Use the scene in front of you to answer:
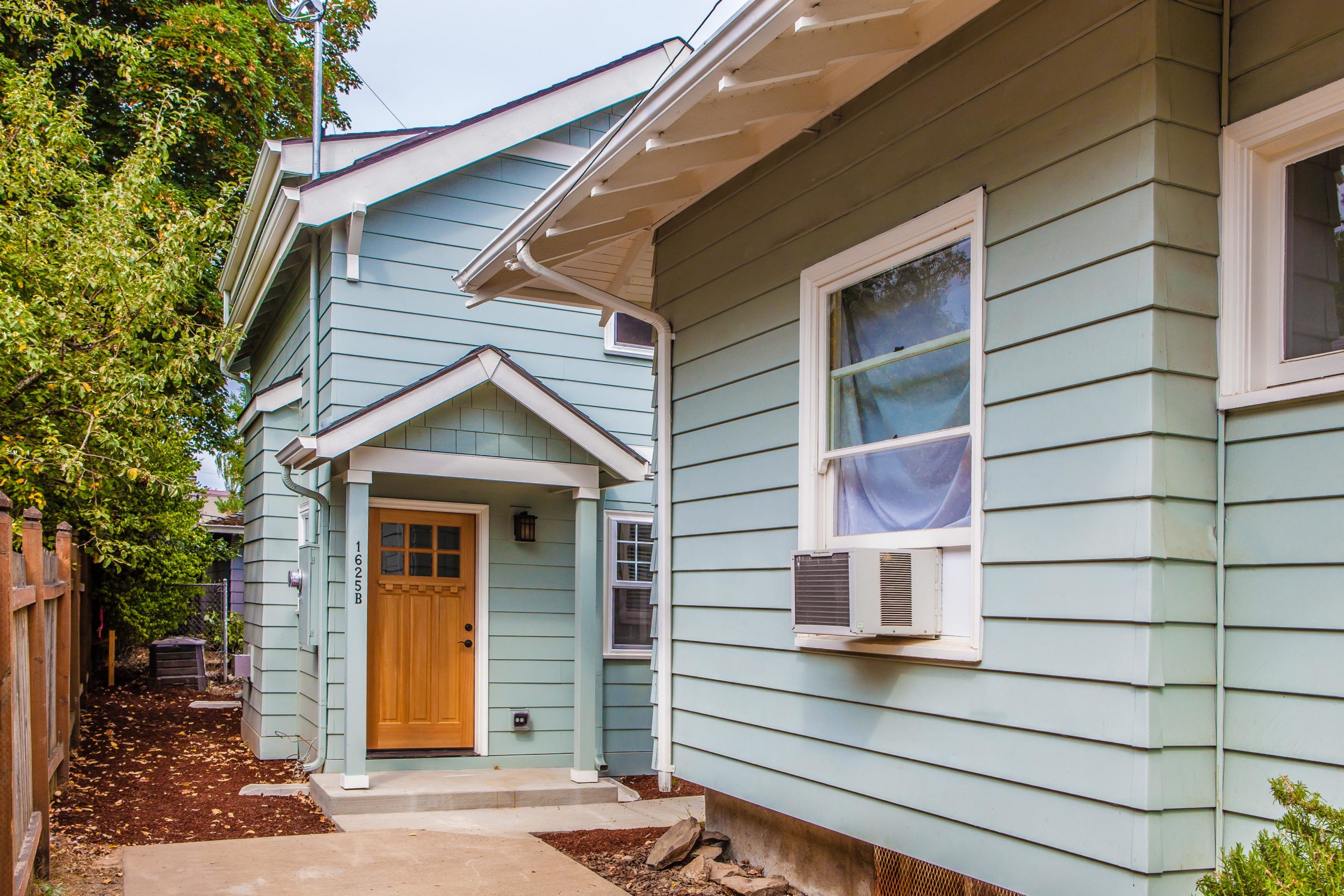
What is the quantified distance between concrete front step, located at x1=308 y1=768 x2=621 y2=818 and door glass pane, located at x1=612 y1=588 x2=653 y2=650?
136cm

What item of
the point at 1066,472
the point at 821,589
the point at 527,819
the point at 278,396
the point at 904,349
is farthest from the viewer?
the point at 278,396

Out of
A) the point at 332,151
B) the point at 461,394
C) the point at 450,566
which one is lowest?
the point at 450,566

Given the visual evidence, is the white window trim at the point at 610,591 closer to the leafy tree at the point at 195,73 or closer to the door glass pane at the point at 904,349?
the door glass pane at the point at 904,349

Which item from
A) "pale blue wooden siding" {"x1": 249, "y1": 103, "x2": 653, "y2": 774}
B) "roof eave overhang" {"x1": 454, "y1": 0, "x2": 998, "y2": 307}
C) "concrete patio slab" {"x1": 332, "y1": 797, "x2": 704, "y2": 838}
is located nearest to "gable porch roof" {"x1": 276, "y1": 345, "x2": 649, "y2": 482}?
A: "pale blue wooden siding" {"x1": 249, "y1": 103, "x2": 653, "y2": 774}

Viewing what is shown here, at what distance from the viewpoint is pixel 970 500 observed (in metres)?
3.53

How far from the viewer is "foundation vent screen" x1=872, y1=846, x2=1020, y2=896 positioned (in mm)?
3416

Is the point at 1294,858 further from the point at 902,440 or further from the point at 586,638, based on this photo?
the point at 586,638

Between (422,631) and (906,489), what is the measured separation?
5.34m

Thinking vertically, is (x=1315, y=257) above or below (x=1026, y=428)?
above

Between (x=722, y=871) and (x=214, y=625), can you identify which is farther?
(x=214, y=625)

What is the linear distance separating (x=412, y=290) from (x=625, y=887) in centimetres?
506

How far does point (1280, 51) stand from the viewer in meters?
2.85

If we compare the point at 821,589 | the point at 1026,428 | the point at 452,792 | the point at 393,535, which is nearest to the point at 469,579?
the point at 393,535

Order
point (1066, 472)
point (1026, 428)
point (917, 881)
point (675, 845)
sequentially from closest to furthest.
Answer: point (1066, 472) → point (1026, 428) → point (917, 881) → point (675, 845)
